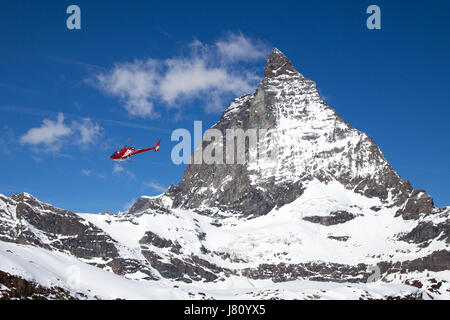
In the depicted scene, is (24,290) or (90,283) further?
(90,283)

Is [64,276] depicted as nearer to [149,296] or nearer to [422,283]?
[149,296]

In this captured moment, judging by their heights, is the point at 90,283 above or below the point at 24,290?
above

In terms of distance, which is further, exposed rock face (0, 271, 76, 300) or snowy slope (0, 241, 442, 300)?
snowy slope (0, 241, 442, 300)

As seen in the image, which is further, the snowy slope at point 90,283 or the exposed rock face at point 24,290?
the snowy slope at point 90,283
